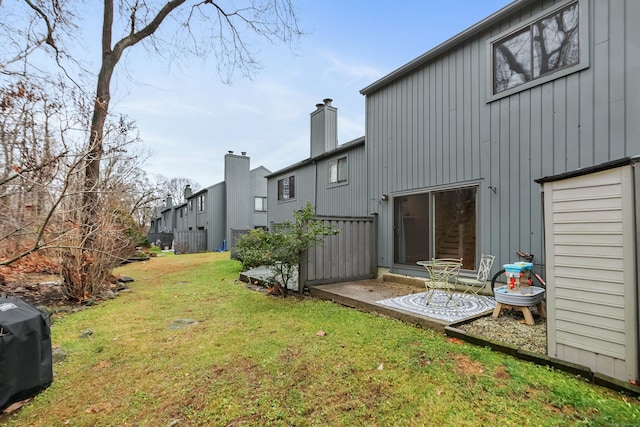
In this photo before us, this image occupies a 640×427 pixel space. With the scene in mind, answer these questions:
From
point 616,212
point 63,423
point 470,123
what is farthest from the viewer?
point 470,123

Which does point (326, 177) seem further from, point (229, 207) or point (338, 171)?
point (229, 207)

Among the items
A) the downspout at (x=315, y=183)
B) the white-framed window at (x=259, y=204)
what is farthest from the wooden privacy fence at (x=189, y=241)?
the downspout at (x=315, y=183)

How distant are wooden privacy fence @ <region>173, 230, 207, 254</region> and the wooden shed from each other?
19.0 m

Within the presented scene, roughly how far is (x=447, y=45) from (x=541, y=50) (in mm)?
1706

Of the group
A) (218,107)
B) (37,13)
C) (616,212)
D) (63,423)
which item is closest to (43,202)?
(63,423)

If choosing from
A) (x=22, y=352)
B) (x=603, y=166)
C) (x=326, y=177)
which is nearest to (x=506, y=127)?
(x=603, y=166)

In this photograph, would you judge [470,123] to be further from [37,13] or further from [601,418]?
[37,13]

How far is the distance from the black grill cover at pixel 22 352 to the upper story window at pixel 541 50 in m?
6.84

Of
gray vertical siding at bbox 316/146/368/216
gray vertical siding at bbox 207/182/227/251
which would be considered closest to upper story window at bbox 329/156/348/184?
gray vertical siding at bbox 316/146/368/216

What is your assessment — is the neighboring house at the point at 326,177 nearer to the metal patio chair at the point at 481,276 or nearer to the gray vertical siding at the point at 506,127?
the gray vertical siding at the point at 506,127

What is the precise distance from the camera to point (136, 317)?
468 centimetres

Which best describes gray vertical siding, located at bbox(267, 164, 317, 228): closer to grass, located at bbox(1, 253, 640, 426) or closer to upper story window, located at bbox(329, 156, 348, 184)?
upper story window, located at bbox(329, 156, 348, 184)

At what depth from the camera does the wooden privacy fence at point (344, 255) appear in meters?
6.03

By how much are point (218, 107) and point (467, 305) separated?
12243mm
